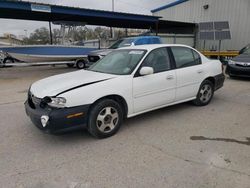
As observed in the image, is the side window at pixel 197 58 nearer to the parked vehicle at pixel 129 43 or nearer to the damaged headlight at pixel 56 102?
the damaged headlight at pixel 56 102

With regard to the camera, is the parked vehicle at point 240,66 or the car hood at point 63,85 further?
the parked vehicle at point 240,66

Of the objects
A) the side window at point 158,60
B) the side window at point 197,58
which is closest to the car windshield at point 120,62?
the side window at point 158,60

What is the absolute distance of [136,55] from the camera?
4.40 meters

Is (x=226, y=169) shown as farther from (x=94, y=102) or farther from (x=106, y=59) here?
(x=106, y=59)

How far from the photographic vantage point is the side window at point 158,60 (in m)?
4.32

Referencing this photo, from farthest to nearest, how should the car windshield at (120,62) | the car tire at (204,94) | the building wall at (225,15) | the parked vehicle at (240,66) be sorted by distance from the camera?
the building wall at (225,15)
the parked vehicle at (240,66)
the car tire at (204,94)
the car windshield at (120,62)

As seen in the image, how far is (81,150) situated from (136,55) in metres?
2.11

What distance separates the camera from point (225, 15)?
17344 millimetres

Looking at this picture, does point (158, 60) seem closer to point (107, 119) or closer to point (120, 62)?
point (120, 62)

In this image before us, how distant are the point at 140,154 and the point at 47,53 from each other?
42.2 feet

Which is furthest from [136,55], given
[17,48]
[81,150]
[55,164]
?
[17,48]

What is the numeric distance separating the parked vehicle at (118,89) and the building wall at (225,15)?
13458 millimetres

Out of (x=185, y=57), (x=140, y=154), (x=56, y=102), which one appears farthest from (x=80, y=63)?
(x=140, y=154)

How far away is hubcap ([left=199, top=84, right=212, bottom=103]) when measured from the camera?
5.43 m
